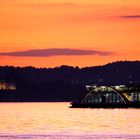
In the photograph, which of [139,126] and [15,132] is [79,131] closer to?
[15,132]

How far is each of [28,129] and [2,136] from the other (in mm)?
13609

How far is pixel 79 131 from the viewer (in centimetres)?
11362

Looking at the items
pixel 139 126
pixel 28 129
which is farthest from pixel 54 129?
pixel 139 126

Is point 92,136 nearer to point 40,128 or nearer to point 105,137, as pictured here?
point 105,137

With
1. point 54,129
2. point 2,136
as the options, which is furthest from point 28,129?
point 2,136

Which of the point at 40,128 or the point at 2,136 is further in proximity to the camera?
the point at 40,128

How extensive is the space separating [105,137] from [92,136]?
1853 mm

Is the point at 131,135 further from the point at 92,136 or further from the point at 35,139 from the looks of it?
the point at 35,139

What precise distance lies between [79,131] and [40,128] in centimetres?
877

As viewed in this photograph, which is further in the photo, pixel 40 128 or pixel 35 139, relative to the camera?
pixel 40 128

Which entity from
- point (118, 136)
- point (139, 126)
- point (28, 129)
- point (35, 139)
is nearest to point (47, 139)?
point (35, 139)

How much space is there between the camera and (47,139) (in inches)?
3947

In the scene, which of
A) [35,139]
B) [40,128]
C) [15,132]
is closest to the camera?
[35,139]

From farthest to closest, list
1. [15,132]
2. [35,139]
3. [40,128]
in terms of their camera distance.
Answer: [40,128] → [15,132] → [35,139]
